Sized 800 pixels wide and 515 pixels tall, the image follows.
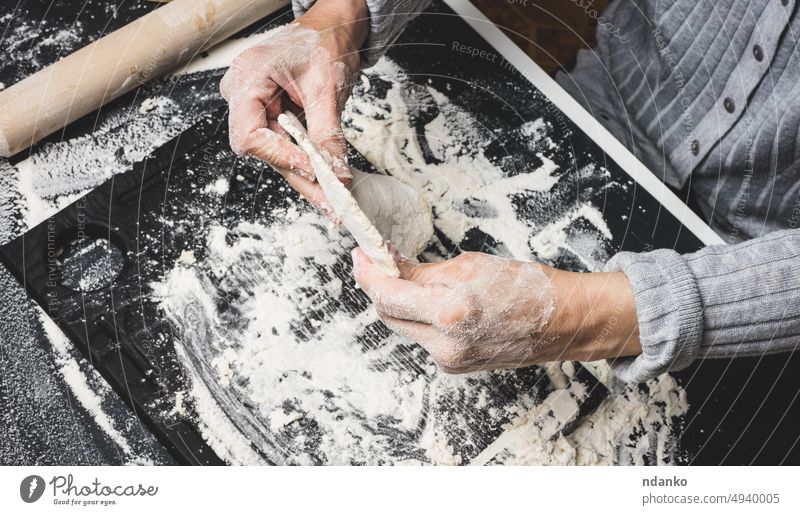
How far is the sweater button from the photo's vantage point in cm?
89

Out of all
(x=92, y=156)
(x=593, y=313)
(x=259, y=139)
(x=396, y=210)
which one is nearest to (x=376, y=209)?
(x=396, y=210)

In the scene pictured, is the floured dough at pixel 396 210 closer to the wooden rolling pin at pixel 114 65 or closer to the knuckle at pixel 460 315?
the knuckle at pixel 460 315

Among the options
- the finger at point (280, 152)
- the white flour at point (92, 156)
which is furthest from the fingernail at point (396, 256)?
the white flour at point (92, 156)

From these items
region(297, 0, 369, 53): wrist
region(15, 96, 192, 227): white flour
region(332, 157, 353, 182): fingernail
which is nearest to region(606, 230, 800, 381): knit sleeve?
region(332, 157, 353, 182): fingernail

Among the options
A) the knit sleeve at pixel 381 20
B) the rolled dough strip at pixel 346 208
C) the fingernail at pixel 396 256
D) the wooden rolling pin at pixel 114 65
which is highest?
the wooden rolling pin at pixel 114 65

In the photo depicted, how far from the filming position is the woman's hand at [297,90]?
0.74m

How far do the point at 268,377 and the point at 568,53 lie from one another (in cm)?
85

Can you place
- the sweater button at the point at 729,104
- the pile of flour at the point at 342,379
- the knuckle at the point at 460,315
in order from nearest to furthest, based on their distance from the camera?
the knuckle at the point at 460,315, the pile of flour at the point at 342,379, the sweater button at the point at 729,104

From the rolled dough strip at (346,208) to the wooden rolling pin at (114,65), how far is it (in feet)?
1.06

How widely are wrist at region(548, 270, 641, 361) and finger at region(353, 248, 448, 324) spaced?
0.38 feet

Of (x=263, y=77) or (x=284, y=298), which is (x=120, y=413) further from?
(x=263, y=77)

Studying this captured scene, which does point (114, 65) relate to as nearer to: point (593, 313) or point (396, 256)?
point (396, 256)

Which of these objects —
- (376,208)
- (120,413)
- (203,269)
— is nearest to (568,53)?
(376,208)

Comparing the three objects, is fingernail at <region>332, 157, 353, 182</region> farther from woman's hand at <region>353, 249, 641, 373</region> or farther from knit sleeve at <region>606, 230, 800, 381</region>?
knit sleeve at <region>606, 230, 800, 381</region>
